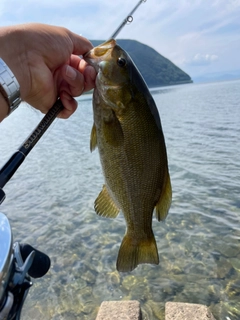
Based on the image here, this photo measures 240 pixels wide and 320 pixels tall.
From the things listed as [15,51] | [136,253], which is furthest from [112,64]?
[136,253]

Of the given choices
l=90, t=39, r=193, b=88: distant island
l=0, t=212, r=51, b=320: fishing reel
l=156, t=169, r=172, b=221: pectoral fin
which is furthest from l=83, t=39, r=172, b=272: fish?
l=90, t=39, r=193, b=88: distant island

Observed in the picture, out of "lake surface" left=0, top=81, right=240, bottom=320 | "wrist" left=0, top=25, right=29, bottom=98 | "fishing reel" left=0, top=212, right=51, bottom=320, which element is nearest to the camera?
"wrist" left=0, top=25, right=29, bottom=98

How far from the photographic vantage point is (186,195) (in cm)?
983

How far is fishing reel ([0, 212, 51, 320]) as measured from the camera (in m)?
2.43

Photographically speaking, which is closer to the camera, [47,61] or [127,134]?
[127,134]

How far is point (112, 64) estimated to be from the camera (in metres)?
2.35

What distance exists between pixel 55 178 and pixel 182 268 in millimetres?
8143

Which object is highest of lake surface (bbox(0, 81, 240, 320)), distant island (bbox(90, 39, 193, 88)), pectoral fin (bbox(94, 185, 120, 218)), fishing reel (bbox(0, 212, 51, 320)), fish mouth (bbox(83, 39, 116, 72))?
fish mouth (bbox(83, 39, 116, 72))

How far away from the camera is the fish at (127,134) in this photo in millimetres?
2324

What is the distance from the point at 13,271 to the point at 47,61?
1.71 metres

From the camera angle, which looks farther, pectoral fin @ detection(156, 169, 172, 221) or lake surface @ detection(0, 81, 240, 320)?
lake surface @ detection(0, 81, 240, 320)

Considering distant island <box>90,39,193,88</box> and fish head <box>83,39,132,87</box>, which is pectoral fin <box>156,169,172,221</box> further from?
distant island <box>90,39,193,88</box>

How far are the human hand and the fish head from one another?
0.62 feet

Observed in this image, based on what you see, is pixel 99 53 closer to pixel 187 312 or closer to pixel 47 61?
pixel 47 61
